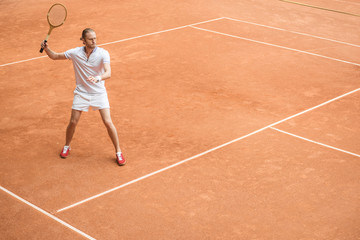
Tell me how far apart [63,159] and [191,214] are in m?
1.97

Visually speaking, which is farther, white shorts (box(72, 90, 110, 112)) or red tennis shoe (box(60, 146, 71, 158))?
red tennis shoe (box(60, 146, 71, 158))

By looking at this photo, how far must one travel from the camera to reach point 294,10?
1511 centimetres

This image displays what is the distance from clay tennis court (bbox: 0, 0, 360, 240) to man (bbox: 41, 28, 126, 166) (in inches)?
22.6

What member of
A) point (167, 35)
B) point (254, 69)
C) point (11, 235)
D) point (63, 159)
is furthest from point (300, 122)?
point (167, 35)

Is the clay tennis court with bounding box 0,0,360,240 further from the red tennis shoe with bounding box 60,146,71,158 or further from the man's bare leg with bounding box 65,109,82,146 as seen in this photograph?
the man's bare leg with bounding box 65,109,82,146

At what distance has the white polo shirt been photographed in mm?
5859

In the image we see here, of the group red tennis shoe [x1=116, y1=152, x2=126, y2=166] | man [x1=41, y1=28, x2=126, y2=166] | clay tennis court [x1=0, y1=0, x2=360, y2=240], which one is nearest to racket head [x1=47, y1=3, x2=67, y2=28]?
man [x1=41, y1=28, x2=126, y2=166]

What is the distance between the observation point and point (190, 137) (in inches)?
277

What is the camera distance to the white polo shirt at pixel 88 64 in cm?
586

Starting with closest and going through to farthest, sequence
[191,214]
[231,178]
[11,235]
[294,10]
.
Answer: [11,235], [191,214], [231,178], [294,10]

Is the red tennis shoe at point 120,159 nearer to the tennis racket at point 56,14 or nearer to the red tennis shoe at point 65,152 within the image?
the red tennis shoe at point 65,152

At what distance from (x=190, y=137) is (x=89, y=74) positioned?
1.74 meters

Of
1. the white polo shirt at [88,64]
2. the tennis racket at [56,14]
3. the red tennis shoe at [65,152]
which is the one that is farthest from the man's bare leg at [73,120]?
the tennis racket at [56,14]

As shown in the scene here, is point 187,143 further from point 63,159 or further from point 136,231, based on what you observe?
point 136,231
